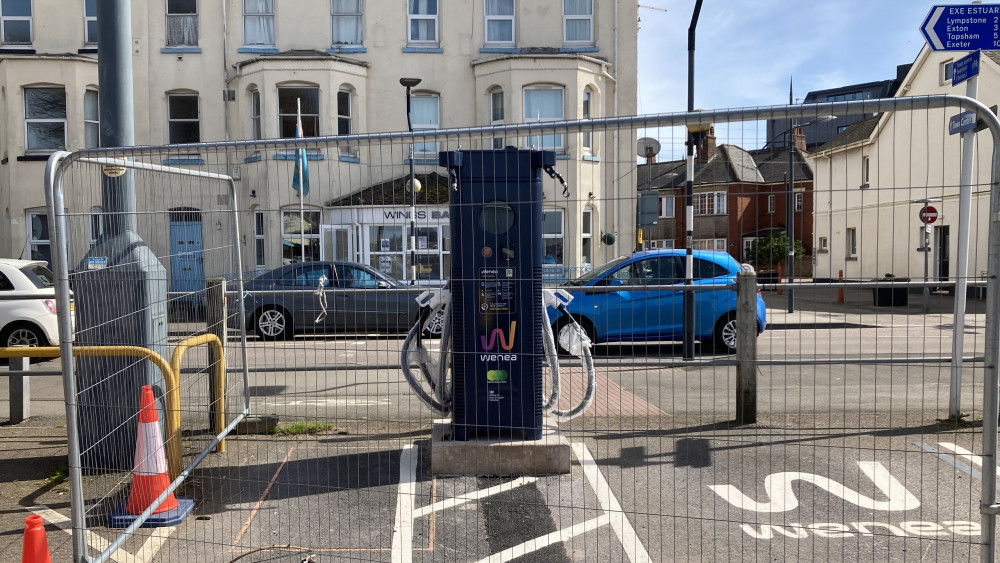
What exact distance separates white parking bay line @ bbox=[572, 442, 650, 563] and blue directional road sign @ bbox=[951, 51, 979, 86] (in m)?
4.50

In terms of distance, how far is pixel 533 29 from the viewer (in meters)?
22.2

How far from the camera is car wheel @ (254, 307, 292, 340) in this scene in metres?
5.04

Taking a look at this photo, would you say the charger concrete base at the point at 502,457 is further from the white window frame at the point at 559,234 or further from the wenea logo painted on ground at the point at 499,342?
the white window frame at the point at 559,234

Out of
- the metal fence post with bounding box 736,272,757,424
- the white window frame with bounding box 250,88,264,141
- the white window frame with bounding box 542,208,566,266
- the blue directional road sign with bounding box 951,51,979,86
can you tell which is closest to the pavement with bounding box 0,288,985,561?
the metal fence post with bounding box 736,272,757,424

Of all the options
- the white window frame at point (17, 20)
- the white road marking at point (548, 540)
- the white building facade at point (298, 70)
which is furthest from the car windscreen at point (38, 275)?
the white window frame at point (17, 20)

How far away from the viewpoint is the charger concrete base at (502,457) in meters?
5.16

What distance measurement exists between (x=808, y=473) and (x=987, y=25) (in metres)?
4.00

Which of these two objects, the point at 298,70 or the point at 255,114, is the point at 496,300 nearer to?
the point at 298,70

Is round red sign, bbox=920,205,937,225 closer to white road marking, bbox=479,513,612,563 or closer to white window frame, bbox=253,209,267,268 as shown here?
white road marking, bbox=479,513,612,563

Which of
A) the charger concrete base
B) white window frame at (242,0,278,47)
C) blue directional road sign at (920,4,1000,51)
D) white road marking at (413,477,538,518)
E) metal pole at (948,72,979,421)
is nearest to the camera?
metal pole at (948,72,979,421)

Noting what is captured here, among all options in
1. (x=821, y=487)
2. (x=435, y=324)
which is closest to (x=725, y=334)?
(x=821, y=487)

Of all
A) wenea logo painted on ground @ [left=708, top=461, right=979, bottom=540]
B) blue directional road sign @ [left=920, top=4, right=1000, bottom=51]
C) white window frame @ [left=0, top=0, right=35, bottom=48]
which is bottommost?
wenea logo painted on ground @ [left=708, top=461, right=979, bottom=540]

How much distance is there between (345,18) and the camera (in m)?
22.2

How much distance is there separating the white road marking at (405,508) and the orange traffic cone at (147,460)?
1405mm
